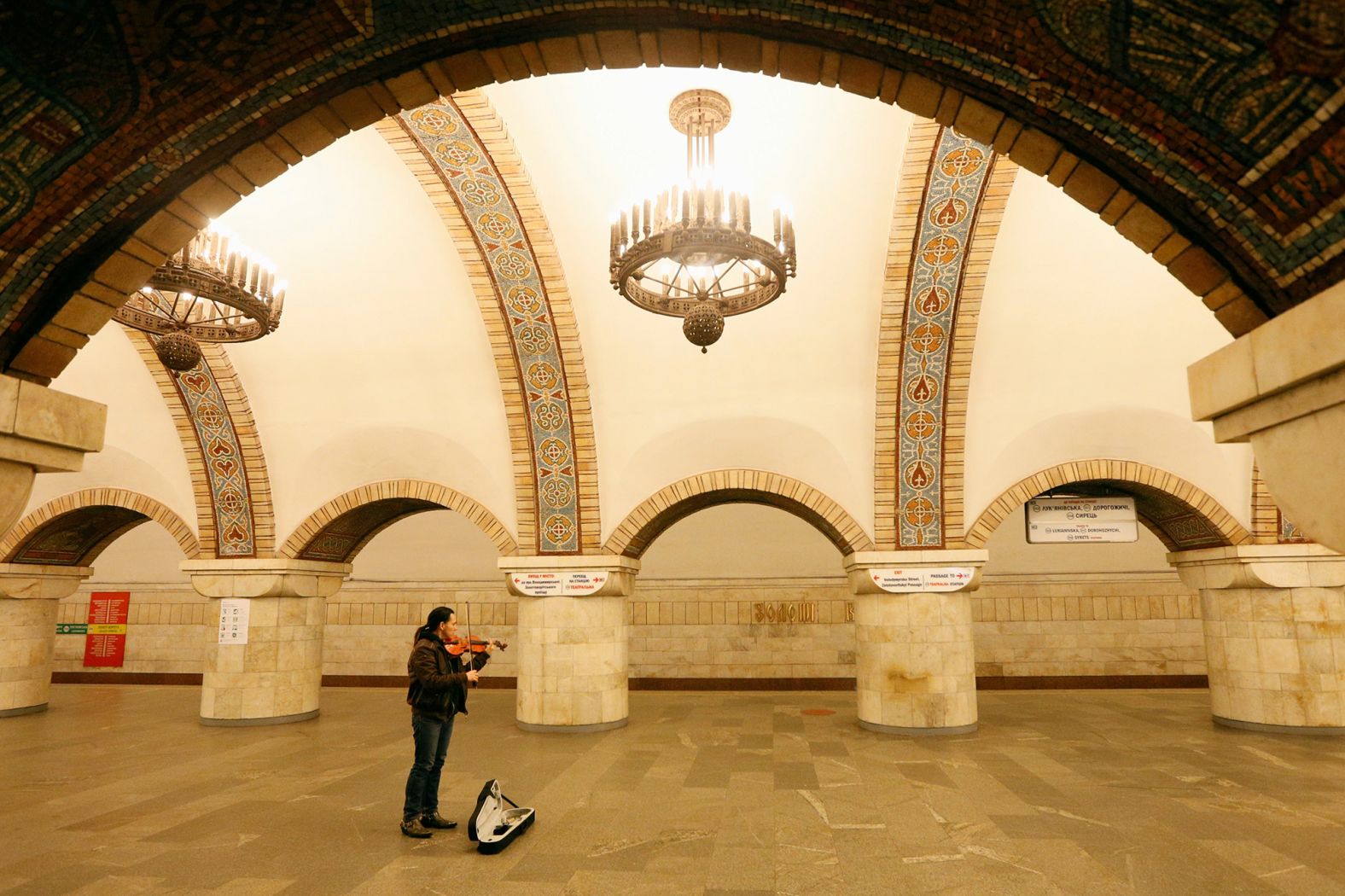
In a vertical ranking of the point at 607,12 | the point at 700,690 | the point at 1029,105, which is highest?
the point at 607,12

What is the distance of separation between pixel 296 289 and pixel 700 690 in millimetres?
7781

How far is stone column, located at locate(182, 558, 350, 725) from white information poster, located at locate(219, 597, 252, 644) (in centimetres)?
4

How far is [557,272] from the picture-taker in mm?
7305

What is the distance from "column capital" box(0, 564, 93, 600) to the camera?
9.69 m

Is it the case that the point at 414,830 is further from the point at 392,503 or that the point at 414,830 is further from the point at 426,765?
the point at 392,503

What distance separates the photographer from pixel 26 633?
987 centimetres

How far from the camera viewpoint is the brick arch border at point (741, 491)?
8125 mm

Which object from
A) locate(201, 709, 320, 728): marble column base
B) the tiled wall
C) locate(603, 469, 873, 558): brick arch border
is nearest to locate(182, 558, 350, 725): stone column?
A: locate(201, 709, 320, 728): marble column base

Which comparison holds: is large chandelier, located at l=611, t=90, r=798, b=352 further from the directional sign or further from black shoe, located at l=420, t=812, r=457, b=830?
the directional sign

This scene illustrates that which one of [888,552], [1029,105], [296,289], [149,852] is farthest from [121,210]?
[888,552]

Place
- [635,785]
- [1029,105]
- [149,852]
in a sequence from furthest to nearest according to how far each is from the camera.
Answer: [635,785] → [149,852] → [1029,105]

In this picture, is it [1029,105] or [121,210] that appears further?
[121,210]

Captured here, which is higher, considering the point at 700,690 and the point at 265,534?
the point at 265,534

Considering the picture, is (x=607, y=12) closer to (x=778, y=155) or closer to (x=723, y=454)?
(x=778, y=155)
